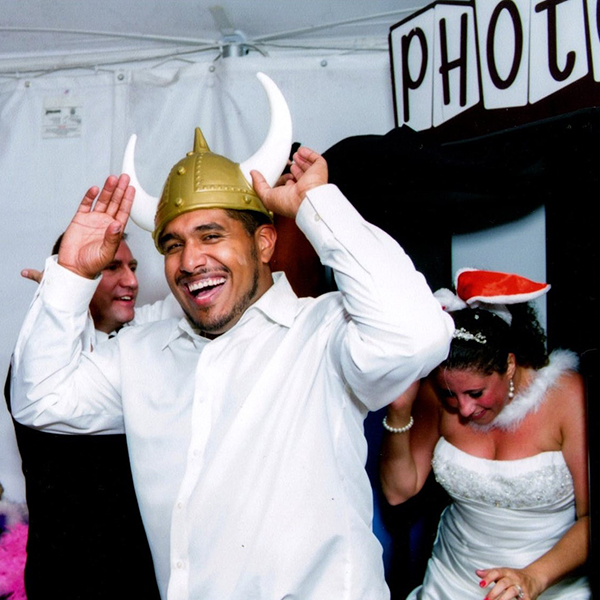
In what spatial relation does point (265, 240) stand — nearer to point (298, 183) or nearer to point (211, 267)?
point (211, 267)

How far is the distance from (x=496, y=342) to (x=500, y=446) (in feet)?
1.02

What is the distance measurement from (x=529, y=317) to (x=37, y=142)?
208 cm

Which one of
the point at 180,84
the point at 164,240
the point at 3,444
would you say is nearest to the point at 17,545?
the point at 3,444

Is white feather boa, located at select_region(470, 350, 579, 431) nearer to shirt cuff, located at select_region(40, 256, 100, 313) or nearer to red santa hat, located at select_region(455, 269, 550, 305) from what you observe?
red santa hat, located at select_region(455, 269, 550, 305)

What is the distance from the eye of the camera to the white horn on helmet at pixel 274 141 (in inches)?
61.0

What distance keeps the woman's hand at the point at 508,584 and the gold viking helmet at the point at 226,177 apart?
1000 mm

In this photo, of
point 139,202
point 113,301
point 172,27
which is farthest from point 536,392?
point 172,27

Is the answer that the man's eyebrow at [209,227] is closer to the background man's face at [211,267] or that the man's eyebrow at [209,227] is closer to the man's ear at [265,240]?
the background man's face at [211,267]

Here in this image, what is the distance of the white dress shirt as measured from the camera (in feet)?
4.04

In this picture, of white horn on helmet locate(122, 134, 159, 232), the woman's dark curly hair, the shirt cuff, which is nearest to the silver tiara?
the woman's dark curly hair

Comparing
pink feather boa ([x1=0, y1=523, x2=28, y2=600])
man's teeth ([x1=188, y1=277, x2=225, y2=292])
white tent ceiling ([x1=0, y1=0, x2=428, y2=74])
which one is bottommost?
pink feather boa ([x1=0, y1=523, x2=28, y2=600])

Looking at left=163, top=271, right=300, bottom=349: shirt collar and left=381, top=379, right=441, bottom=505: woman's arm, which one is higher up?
left=163, top=271, right=300, bottom=349: shirt collar

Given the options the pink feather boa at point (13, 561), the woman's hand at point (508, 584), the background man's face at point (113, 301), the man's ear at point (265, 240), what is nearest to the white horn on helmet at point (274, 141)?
the man's ear at point (265, 240)

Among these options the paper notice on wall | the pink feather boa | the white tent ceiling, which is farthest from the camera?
the paper notice on wall
